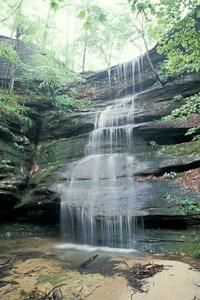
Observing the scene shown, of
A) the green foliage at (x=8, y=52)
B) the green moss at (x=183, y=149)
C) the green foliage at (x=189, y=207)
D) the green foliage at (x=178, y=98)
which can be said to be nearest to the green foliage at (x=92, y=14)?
the green foliage at (x=8, y=52)

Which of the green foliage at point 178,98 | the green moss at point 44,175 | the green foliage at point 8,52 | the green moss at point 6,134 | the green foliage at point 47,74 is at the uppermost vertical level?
the green foliage at point 47,74

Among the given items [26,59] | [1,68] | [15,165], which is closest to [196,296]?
[15,165]

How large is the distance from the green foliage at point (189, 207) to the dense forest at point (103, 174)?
27mm

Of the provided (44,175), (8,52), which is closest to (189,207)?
(44,175)

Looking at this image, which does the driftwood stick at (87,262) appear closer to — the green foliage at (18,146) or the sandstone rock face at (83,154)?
the sandstone rock face at (83,154)

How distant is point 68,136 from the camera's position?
14.1 meters

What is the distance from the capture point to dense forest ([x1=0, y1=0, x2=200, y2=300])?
5.67 meters

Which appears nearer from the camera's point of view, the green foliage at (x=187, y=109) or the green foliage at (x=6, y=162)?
the green foliage at (x=6, y=162)

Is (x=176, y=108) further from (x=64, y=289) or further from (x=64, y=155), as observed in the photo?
(x=64, y=289)

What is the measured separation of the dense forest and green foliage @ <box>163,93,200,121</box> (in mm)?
44

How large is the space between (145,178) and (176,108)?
12.9 ft

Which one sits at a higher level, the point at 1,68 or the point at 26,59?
the point at 26,59

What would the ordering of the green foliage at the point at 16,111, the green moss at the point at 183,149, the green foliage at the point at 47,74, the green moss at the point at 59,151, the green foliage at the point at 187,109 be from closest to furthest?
1. the green moss at the point at 183,149
2. the green foliage at the point at 187,109
3. the green moss at the point at 59,151
4. the green foliage at the point at 16,111
5. the green foliage at the point at 47,74

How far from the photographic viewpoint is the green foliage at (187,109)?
11844 millimetres
